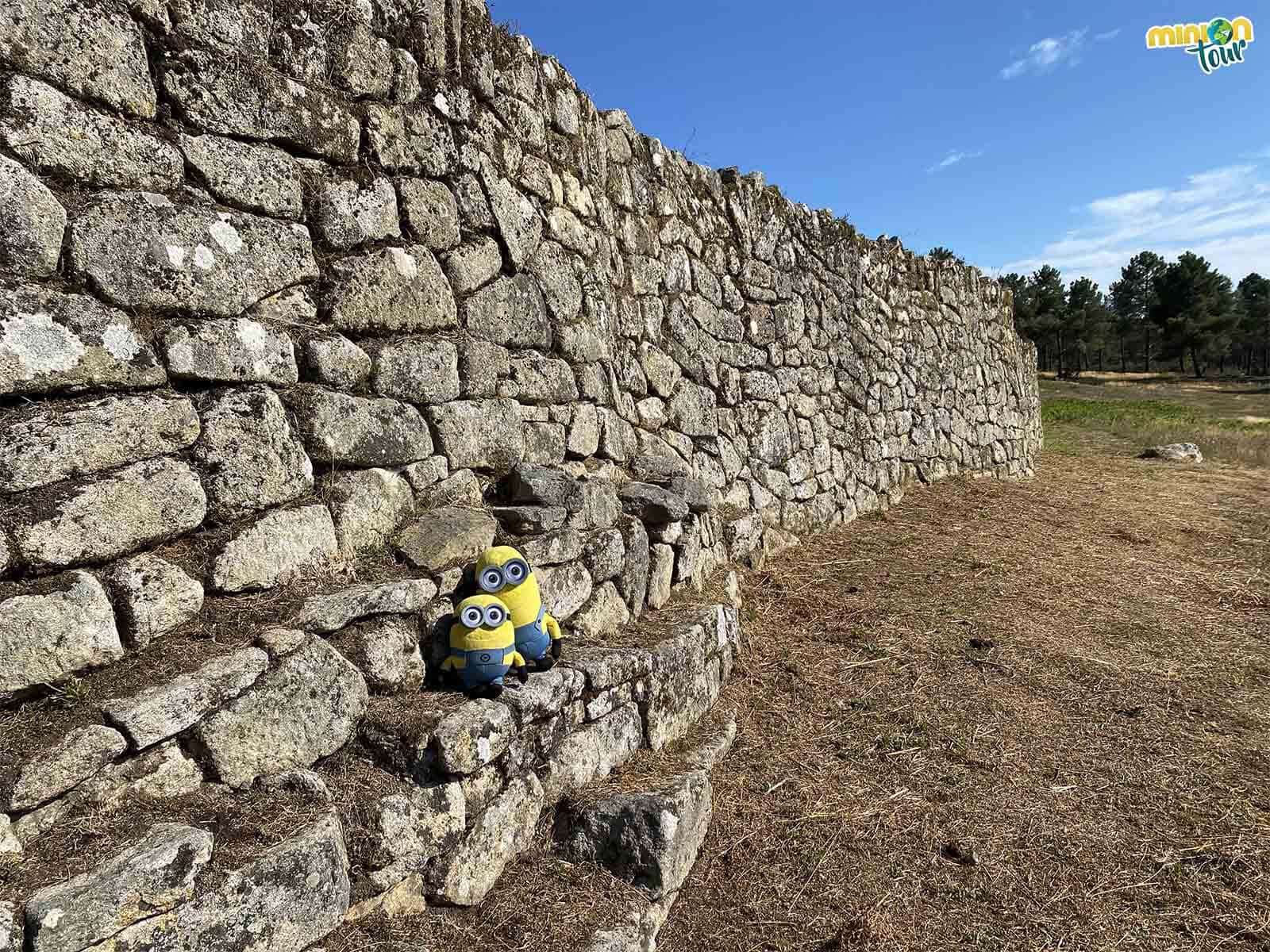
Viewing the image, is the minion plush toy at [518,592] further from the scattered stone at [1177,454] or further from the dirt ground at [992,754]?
the scattered stone at [1177,454]

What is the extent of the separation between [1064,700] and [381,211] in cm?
434

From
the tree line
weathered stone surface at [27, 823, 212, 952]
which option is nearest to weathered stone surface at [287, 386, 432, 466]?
weathered stone surface at [27, 823, 212, 952]

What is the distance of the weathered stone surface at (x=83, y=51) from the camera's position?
2.38m

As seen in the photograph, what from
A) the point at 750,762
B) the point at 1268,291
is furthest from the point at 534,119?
the point at 1268,291

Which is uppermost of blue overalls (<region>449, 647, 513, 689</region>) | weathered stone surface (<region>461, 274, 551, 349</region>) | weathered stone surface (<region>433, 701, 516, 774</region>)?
weathered stone surface (<region>461, 274, 551, 349</region>)

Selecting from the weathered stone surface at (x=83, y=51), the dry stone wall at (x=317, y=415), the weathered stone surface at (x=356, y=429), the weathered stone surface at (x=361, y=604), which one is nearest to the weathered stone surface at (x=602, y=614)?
the dry stone wall at (x=317, y=415)

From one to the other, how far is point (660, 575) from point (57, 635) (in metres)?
2.80

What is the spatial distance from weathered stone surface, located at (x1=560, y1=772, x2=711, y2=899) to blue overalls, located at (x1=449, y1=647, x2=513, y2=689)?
0.61 m

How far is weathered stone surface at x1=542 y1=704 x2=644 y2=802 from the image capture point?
3.08 metres

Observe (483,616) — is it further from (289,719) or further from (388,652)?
(289,719)

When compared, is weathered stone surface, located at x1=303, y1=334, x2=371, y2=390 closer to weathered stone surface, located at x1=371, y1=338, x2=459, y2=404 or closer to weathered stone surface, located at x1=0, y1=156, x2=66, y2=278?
weathered stone surface, located at x1=371, y1=338, x2=459, y2=404

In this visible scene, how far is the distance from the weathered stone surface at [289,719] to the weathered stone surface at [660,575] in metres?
1.92

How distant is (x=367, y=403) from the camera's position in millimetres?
3174

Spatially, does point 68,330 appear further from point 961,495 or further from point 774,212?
point 961,495
